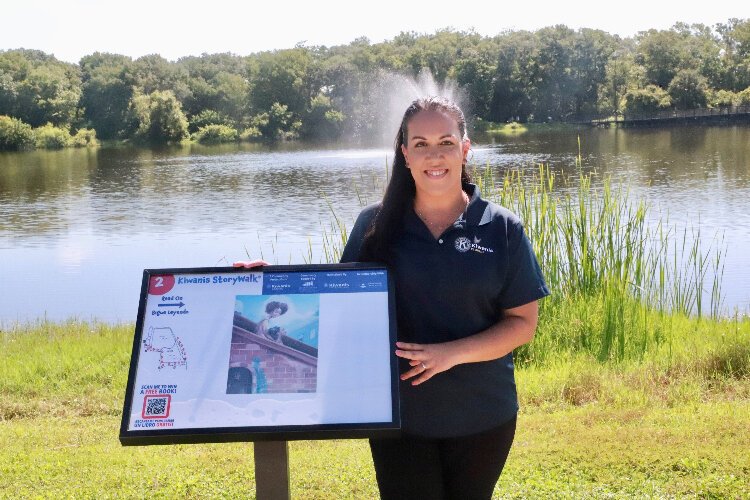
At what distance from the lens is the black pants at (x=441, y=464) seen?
2.57m

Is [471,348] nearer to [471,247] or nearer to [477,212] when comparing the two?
[471,247]

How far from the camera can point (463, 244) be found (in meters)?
2.59

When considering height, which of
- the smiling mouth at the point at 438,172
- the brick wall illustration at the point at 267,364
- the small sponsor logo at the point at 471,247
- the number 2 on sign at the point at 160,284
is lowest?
the brick wall illustration at the point at 267,364

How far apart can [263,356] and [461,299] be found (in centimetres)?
62

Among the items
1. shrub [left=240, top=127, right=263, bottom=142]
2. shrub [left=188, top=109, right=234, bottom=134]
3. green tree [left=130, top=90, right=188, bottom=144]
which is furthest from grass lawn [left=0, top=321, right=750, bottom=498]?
shrub [left=188, top=109, right=234, bottom=134]

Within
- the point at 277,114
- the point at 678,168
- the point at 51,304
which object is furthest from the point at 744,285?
the point at 277,114

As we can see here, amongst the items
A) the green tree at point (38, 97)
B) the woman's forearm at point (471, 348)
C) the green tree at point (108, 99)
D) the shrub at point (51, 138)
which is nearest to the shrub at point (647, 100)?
the green tree at point (108, 99)

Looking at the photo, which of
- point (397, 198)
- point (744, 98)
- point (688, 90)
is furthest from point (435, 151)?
point (688, 90)

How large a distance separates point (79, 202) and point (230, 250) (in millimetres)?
12469

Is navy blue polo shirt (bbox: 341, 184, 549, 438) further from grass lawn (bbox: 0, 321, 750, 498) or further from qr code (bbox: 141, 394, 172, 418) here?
grass lawn (bbox: 0, 321, 750, 498)

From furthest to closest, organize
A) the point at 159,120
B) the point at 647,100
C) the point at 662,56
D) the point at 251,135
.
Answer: the point at 662,56
the point at 251,135
the point at 647,100
the point at 159,120

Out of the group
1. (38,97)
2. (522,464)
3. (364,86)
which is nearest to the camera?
(522,464)

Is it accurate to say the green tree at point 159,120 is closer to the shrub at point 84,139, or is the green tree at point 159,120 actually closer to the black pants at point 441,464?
the shrub at point 84,139

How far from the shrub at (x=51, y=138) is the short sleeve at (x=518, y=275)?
74.9 m
